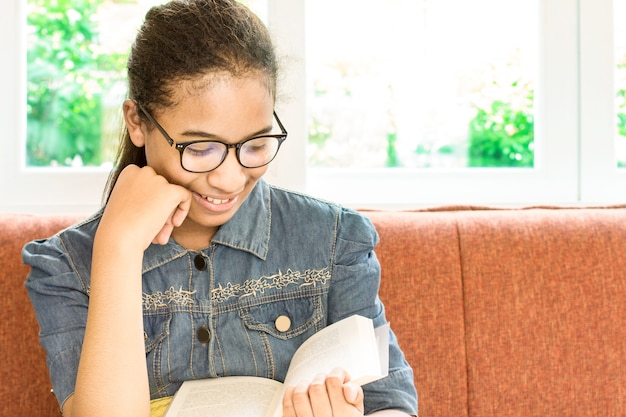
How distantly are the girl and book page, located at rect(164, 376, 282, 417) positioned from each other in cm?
6

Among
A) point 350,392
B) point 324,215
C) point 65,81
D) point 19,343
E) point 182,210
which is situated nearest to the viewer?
point 350,392

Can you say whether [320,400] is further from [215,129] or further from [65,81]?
[65,81]

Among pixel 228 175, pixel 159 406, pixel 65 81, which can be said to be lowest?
pixel 159 406

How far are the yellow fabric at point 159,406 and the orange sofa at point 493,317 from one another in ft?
1.36

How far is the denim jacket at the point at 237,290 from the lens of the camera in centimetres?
144

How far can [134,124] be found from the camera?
4.70 ft

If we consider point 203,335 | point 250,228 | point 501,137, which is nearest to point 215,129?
point 250,228

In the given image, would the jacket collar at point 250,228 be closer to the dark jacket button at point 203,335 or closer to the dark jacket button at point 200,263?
the dark jacket button at point 200,263

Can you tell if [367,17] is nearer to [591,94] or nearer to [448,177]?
[448,177]

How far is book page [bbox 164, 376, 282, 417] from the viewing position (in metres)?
1.23

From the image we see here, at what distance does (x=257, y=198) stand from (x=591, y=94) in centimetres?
122

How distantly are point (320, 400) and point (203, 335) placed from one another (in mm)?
405

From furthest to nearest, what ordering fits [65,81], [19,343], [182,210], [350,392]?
[65,81]
[19,343]
[182,210]
[350,392]

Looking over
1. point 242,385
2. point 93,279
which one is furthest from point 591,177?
point 93,279
